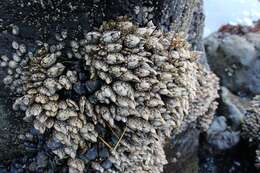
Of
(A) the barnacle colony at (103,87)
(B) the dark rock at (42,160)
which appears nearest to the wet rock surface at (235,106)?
(A) the barnacle colony at (103,87)

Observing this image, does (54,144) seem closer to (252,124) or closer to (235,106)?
(252,124)

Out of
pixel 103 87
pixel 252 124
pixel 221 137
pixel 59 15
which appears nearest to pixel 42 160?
pixel 103 87

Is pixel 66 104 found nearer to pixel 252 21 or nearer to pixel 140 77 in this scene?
pixel 140 77

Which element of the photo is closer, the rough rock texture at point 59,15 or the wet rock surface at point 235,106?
the rough rock texture at point 59,15

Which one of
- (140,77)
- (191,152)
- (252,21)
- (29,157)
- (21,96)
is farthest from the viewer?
(252,21)

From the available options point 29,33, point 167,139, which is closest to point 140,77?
point 29,33

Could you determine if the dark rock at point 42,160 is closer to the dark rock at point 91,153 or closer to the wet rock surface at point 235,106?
the dark rock at point 91,153
